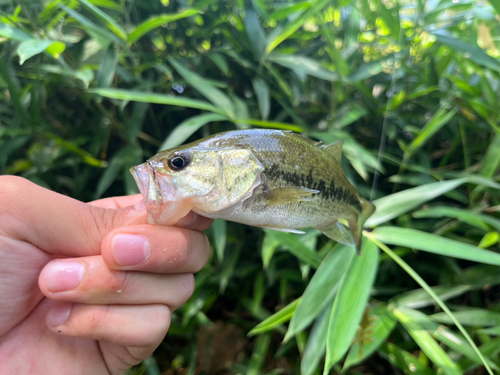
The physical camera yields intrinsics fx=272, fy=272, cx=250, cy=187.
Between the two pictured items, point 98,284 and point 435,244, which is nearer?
point 98,284

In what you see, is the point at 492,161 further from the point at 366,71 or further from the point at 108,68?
the point at 108,68

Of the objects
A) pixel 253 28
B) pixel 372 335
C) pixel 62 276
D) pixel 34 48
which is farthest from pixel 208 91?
pixel 372 335

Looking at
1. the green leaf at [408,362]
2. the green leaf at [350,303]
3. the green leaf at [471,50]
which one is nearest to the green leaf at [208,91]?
the green leaf at [350,303]

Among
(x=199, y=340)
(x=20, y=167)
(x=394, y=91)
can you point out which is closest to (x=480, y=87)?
(x=394, y=91)

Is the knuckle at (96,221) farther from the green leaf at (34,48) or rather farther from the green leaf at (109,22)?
the green leaf at (109,22)

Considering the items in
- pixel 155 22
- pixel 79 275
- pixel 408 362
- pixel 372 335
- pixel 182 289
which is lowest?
pixel 408 362

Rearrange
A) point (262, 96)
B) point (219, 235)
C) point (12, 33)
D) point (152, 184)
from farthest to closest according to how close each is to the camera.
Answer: point (262, 96), point (219, 235), point (12, 33), point (152, 184)

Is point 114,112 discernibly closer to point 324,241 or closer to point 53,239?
point 53,239
